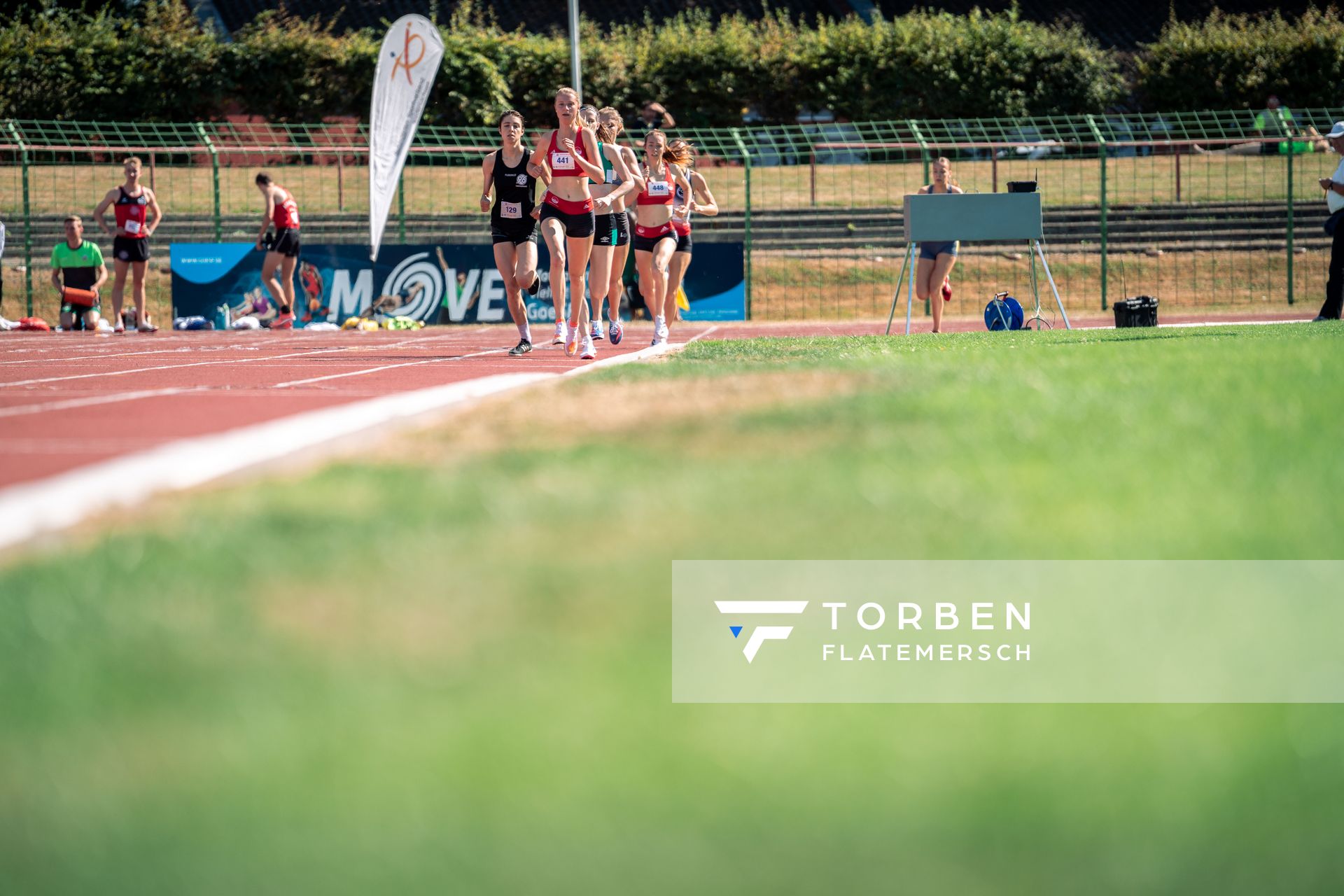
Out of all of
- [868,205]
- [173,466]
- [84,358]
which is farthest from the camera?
[868,205]

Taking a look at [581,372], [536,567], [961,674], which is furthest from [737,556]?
[581,372]

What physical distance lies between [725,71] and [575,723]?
39.1 metres

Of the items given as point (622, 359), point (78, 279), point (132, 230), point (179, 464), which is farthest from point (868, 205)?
point (179, 464)

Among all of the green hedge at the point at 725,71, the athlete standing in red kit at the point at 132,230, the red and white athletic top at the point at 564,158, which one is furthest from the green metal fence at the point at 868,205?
the red and white athletic top at the point at 564,158

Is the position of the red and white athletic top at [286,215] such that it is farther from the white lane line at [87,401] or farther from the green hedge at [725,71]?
the green hedge at [725,71]

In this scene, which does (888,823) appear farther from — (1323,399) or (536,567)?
(1323,399)

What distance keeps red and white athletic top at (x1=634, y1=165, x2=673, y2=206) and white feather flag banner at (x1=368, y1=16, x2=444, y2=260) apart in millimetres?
5869

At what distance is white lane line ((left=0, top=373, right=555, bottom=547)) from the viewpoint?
12.1ft

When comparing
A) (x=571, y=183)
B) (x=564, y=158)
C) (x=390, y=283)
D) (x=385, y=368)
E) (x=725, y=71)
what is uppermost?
(x=725, y=71)

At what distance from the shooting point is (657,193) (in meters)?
13.1

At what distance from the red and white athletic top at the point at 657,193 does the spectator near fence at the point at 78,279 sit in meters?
10.5

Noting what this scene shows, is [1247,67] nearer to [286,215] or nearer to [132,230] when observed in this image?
[286,215]

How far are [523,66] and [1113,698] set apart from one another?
1569 inches

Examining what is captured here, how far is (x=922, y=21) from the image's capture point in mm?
40812
